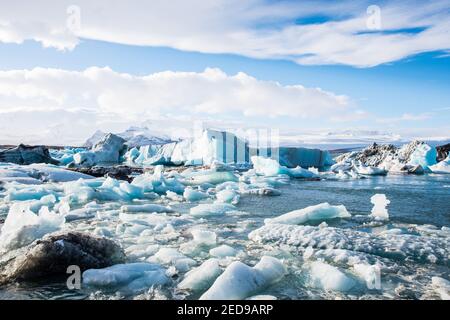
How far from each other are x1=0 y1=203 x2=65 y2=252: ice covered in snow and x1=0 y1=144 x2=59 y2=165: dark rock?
23.1 m

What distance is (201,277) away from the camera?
168 inches

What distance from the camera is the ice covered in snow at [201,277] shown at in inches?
163

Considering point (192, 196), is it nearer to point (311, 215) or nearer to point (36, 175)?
point (311, 215)

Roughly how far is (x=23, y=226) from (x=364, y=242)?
16.7 ft

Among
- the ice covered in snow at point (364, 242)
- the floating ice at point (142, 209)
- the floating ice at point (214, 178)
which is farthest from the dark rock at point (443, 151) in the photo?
the ice covered in snow at point (364, 242)

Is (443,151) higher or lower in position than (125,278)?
higher

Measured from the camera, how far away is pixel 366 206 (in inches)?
436

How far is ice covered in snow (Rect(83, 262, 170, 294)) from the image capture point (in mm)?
4129

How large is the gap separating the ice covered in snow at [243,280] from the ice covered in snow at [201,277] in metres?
0.24

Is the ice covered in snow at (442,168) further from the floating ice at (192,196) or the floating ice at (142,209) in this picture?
the floating ice at (142,209)

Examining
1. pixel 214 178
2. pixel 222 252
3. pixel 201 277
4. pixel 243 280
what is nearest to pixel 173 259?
pixel 222 252

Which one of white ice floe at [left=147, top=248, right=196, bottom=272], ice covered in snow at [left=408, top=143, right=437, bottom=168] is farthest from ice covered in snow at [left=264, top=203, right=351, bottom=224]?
ice covered in snow at [left=408, top=143, right=437, bottom=168]
